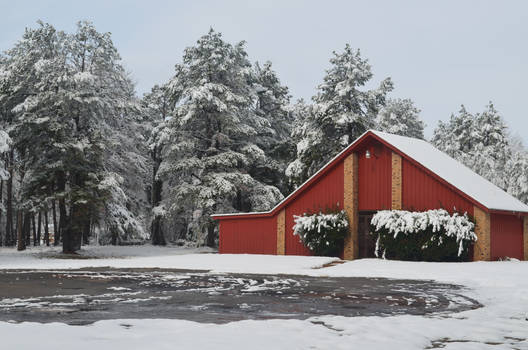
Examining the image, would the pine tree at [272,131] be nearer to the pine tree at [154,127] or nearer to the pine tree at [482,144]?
the pine tree at [154,127]

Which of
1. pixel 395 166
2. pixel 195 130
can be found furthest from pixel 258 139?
pixel 395 166

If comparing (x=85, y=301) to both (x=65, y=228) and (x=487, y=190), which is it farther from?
(x=65, y=228)

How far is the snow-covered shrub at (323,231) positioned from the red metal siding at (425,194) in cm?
306

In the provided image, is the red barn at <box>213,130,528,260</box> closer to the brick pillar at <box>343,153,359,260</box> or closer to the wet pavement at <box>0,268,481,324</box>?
the brick pillar at <box>343,153,359,260</box>

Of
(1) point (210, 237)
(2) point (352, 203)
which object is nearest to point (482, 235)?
(2) point (352, 203)

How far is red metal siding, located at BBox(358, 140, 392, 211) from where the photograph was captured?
28.1 metres

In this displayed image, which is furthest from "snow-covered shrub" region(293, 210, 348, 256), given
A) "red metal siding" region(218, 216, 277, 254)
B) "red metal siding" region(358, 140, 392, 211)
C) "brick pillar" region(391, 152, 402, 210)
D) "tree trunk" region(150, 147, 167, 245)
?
"tree trunk" region(150, 147, 167, 245)

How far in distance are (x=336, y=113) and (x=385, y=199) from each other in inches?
478

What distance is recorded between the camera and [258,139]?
45.1 m

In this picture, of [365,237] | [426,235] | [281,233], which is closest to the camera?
[426,235]

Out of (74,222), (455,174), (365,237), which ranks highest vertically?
(455,174)

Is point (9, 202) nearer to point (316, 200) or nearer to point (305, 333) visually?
point (316, 200)

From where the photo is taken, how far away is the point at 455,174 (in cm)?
2842

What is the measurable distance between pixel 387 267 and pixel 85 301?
13.3 meters
